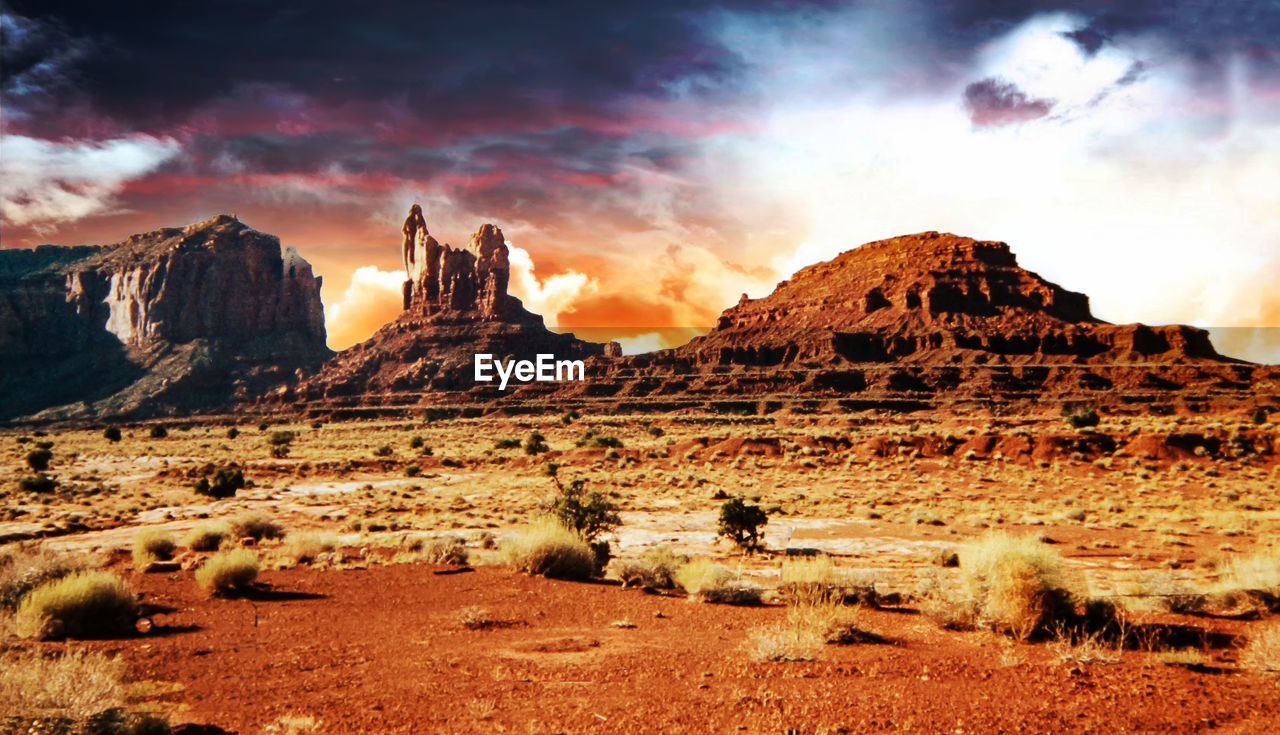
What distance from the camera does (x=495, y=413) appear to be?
4097 inches

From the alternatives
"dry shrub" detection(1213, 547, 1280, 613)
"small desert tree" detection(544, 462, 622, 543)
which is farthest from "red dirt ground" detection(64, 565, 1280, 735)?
"small desert tree" detection(544, 462, 622, 543)

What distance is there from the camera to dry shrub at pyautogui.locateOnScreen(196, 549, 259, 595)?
41.8 feet

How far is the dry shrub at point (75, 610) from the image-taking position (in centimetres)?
968

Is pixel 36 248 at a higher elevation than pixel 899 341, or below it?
higher

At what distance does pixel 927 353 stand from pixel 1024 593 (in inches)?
4009

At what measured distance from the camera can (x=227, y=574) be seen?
12789mm

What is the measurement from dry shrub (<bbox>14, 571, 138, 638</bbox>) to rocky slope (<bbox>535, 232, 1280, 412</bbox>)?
264ft

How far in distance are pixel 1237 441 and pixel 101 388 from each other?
17065 centimetres

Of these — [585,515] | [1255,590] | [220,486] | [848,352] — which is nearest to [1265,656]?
[1255,590]

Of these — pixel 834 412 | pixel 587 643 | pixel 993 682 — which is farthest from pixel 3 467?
pixel 834 412

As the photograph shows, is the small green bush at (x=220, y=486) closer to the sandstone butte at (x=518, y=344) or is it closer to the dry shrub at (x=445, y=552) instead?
the dry shrub at (x=445, y=552)

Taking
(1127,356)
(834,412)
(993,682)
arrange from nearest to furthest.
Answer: (993,682) < (834,412) < (1127,356)

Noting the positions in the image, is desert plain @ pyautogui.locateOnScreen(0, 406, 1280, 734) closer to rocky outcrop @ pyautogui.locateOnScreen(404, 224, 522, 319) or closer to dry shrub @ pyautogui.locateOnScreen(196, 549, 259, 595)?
dry shrub @ pyautogui.locateOnScreen(196, 549, 259, 595)

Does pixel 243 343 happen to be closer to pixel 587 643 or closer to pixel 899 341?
pixel 899 341
